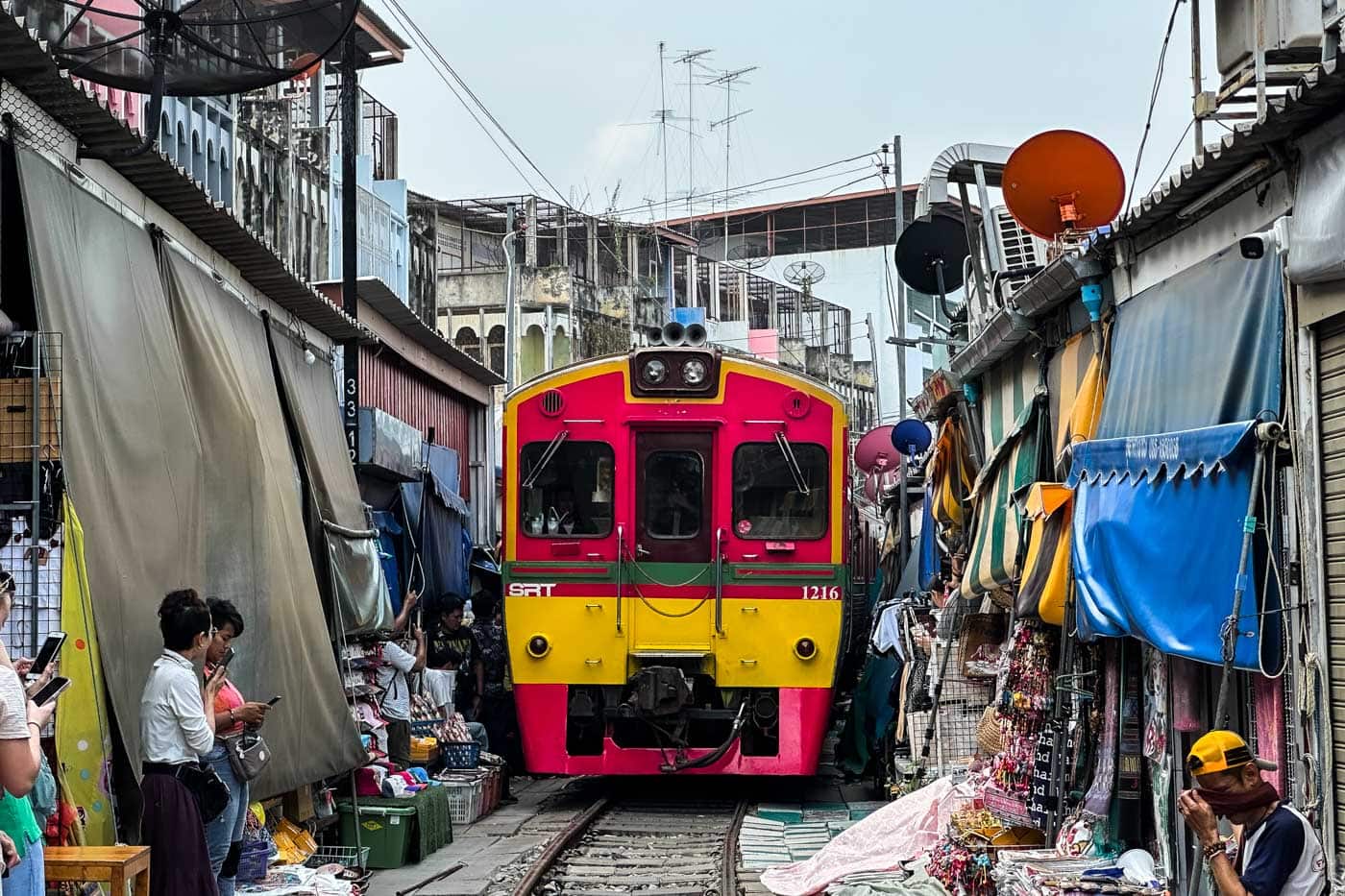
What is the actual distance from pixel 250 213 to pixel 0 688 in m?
10.5

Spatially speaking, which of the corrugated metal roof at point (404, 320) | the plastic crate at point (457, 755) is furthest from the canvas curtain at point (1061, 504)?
the corrugated metal roof at point (404, 320)

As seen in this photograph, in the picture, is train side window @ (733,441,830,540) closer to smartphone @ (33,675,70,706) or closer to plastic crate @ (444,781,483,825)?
plastic crate @ (444,781,483,825)

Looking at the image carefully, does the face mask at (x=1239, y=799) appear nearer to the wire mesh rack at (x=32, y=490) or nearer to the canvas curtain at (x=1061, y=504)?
the canvas curtain at (x=1061, y=504)

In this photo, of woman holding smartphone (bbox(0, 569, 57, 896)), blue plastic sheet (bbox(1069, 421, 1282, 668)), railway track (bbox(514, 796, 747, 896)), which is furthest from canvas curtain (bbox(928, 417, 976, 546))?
woman holding smartphone (bbox(0, 569, 57, 896))

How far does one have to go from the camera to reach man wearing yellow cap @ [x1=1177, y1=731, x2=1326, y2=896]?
4.38 meters

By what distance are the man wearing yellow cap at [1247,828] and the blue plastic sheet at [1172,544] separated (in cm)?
78

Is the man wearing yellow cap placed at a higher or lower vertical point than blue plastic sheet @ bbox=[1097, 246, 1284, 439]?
lower

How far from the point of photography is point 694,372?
12.1 meters

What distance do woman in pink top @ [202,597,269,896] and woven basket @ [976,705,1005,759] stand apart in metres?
4.17

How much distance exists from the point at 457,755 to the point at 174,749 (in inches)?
240

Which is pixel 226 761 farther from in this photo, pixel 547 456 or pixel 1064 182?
pixel 547 456

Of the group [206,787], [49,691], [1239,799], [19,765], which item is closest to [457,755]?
[206,787]

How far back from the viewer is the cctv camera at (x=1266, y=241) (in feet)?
17.2

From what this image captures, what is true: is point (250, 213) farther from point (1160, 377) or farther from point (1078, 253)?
point (1160, 377)
